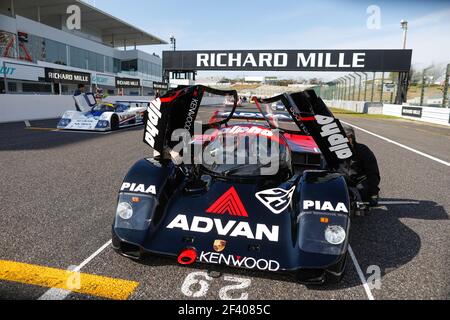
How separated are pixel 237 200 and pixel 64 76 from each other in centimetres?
1695

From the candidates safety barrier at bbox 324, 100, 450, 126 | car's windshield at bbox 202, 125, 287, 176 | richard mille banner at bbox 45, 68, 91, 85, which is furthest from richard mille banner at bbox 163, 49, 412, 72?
car's windshield at bbox 202, 125, 287, 176

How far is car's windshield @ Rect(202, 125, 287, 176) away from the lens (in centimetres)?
329

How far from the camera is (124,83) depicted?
24.7 metres

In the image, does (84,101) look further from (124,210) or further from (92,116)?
(124,210)

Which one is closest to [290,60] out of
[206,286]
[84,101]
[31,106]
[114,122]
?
[31,106]

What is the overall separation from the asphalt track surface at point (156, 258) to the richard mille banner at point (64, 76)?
38.8 ft

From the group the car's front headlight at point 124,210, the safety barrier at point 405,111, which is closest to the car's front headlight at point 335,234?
the car's front headlight at point 124,210

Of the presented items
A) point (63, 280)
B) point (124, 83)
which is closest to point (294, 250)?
point (63, 280)

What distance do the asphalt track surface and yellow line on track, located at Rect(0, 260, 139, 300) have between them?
1 centimetres

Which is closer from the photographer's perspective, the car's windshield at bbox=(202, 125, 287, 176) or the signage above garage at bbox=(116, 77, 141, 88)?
the car's windshield at bbox=(202, 125, 287, 176)

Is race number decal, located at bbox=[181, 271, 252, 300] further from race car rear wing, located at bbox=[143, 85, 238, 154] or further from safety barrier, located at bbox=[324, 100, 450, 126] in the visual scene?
safety barrier, located at bbox=[324, 100, 450, 126]

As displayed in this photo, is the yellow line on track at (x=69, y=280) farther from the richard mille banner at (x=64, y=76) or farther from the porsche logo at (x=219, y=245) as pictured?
the richard mille banner at (x=64, y=76)

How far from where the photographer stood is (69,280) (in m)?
2.36

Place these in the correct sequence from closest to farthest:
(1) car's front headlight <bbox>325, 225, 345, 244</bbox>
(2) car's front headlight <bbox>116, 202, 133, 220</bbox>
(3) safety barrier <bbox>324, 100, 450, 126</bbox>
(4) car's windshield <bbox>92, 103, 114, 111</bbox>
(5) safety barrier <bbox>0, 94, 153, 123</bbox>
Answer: (1) car's front headlight <bbox>325, 225, 345, 244</bbox> → (2) car's front headlight <bbox>116, 202, 133, 220</bbox> → (4) car's windshield <bbox>92, 103, 114, 111</bbox> → (5) safety barrier <bbox>0, 94, 153, 123</bbox> → (3) safety barrier <bbox>324, 100, 450, 126</bbox>
